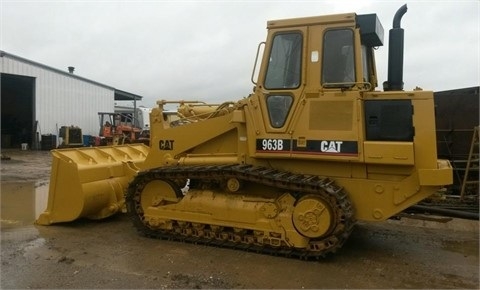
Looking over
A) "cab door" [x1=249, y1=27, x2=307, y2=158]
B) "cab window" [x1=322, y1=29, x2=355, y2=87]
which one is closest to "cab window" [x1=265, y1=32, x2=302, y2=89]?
"cab door" [x1=249, y1=27, x2=307, y2=158]

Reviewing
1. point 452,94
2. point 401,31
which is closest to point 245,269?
point 401,31

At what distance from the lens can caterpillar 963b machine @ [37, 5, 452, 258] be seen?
4918mm

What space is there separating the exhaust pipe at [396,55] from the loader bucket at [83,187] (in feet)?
14.6

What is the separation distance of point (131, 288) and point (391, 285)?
266 cm

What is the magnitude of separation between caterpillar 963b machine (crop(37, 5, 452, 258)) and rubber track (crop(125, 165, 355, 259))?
0.05ft

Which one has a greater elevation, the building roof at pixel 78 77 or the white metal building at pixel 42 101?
the building roof at pixel 78 77

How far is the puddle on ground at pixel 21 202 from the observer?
680cm

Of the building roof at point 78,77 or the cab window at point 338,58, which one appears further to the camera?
the building roof at point 78,77

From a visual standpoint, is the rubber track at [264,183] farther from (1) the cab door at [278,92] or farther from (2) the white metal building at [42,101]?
(2) the white metal building at [42,101]

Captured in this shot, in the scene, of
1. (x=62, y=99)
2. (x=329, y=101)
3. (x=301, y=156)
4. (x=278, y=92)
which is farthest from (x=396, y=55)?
(x=62, y=99)

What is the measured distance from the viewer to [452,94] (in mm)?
9062

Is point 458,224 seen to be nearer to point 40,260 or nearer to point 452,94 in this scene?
point 452,94

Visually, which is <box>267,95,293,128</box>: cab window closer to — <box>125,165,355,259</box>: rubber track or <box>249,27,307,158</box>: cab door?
<box>249,27,307,158</box>: cab door

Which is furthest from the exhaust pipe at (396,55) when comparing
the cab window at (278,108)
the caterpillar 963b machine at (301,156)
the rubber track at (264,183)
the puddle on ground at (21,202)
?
the puddle on ground at (21,202)
